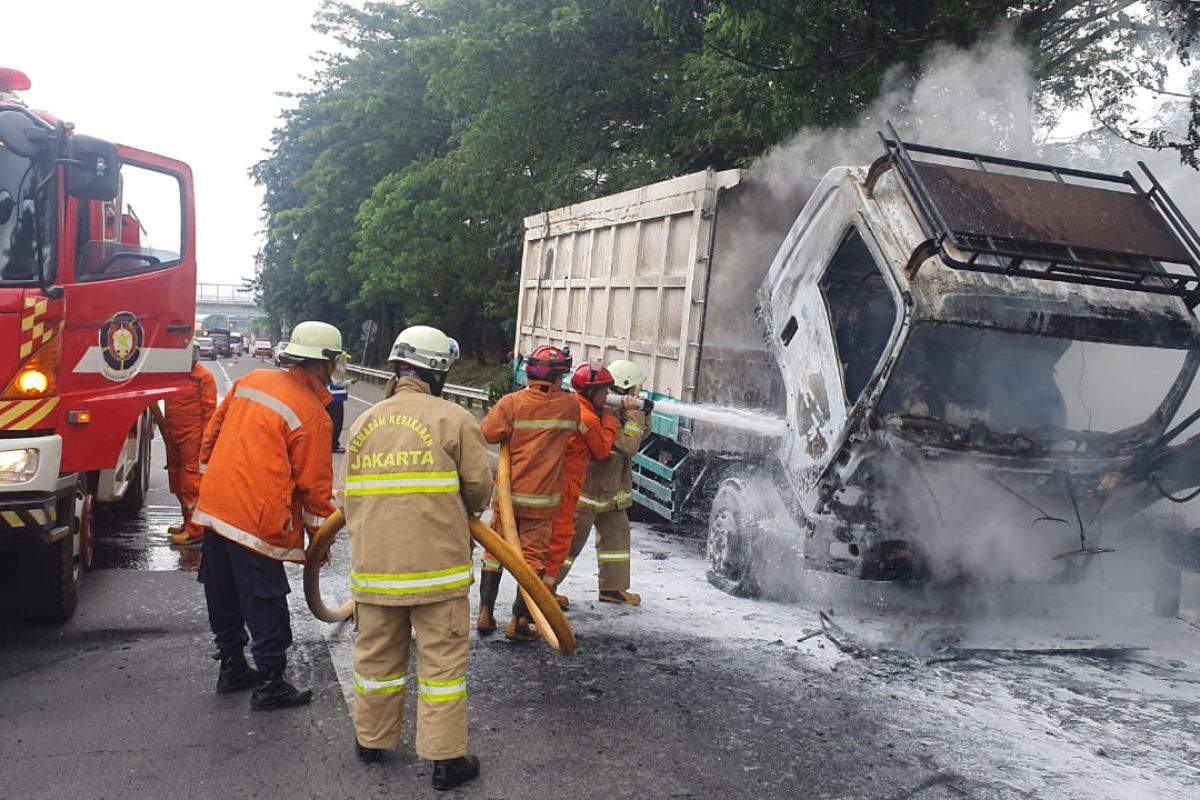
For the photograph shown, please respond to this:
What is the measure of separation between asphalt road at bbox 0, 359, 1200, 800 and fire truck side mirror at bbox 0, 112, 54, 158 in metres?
2.35

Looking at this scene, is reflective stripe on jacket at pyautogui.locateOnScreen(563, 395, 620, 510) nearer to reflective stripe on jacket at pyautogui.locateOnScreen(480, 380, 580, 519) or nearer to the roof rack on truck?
reflective stripe on jacket at pyautogui.locateOnScreen(480, 380, 580, 519)

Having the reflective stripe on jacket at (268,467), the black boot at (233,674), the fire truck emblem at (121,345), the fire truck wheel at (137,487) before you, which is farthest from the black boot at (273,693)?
the fire truck wheel at (137,487)

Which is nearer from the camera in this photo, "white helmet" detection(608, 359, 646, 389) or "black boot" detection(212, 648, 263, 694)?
"black boot" detection(212, 648, 263, 694)

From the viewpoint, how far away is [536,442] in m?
5.46

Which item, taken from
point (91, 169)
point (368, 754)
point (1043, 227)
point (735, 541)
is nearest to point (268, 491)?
point (368, 754)

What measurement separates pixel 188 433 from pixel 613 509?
10.7ft

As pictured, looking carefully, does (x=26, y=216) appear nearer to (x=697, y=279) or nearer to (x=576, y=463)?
(x=576, y=463)

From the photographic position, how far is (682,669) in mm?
5148

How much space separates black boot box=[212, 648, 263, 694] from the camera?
179 inches

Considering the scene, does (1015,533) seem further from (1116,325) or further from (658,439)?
(658,439)

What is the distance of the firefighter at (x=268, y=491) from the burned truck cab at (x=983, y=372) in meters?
2.62

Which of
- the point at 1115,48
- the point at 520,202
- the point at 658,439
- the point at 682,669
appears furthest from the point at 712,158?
the point at 682,669

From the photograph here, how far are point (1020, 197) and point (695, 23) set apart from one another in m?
6.08

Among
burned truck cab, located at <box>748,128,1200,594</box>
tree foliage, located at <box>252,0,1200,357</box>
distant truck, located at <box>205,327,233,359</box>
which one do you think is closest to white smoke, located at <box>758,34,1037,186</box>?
tree foliage, located at <box>252,0,1200,357</box>
